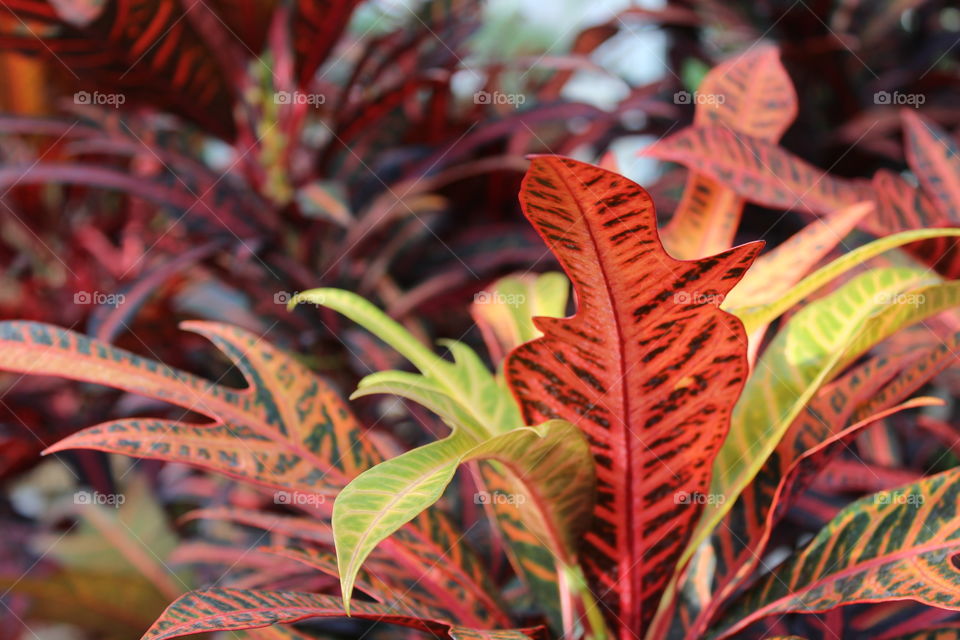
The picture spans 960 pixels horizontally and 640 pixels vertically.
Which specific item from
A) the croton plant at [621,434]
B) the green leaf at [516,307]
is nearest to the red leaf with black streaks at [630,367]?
the croton plant at [621,434]

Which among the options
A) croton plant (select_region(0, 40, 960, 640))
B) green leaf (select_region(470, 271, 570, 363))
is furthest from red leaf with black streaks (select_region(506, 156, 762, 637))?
green leaf (select_region(470, 271, 570, 363))

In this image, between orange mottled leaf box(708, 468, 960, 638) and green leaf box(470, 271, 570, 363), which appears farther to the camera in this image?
green leaf box(470, 271, 570, 363)

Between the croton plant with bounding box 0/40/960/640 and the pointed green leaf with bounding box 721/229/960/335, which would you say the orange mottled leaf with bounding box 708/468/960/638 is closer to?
the croton plant with bounding box 0/40/960/640

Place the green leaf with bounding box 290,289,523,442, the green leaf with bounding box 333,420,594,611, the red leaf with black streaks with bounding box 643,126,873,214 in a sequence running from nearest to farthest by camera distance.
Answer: the green leaf with bounding box 333,420,594,611
the green leaf with bounding box 290,289,523,442
the red leaf with black streaks with bounding box 643,126,873,214

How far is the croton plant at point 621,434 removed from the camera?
0.44m

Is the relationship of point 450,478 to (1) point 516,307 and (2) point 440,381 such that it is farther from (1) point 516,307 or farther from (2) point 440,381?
(1) point 516,307

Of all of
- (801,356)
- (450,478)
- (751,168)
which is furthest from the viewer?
(751,168)

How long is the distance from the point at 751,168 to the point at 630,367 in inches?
Answer: 12.8

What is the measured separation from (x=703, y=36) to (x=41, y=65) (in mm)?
1339

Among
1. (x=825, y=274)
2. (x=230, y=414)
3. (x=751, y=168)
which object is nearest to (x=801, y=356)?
(x=825, y=274)

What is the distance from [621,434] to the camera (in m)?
0.50

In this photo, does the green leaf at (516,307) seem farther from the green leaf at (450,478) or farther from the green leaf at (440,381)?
the green leaf at (450,478)

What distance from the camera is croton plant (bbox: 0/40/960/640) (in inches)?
17.2

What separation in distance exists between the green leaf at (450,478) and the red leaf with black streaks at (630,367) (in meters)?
0.02
